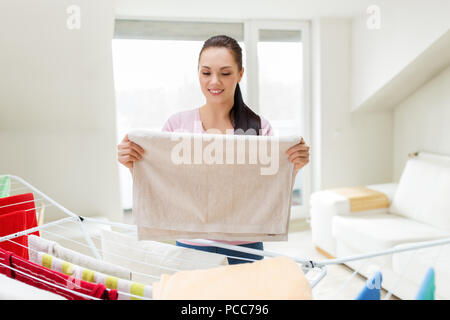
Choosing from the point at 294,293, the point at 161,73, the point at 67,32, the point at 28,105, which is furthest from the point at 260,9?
the point at 294,293

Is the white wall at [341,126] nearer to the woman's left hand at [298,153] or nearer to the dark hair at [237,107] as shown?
the dark hair at [237,107]

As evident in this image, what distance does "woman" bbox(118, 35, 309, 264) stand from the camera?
3.68 feet

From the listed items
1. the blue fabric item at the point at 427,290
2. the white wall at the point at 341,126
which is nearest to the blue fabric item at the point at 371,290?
the blue fabric item at the point at 427,290

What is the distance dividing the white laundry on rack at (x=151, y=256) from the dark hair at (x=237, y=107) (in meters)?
0.41

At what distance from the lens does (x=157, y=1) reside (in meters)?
2.63

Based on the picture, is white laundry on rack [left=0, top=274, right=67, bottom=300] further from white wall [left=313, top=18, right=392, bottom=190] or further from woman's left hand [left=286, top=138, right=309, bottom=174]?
white wall [left=313, top=18, right=392, bottom=190]

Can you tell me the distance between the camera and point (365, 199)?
2803 mm

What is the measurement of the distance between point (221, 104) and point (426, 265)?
59.5 inches

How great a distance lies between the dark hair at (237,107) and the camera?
3.78 feet

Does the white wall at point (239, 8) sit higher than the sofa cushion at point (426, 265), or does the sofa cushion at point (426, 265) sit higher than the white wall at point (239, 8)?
the white wall at point (239, 8)

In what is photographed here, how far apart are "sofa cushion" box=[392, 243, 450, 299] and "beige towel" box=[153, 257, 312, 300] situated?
143 cm

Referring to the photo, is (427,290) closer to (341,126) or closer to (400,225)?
(400,225)

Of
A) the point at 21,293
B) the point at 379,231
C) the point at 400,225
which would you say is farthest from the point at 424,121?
the point at 21,293
